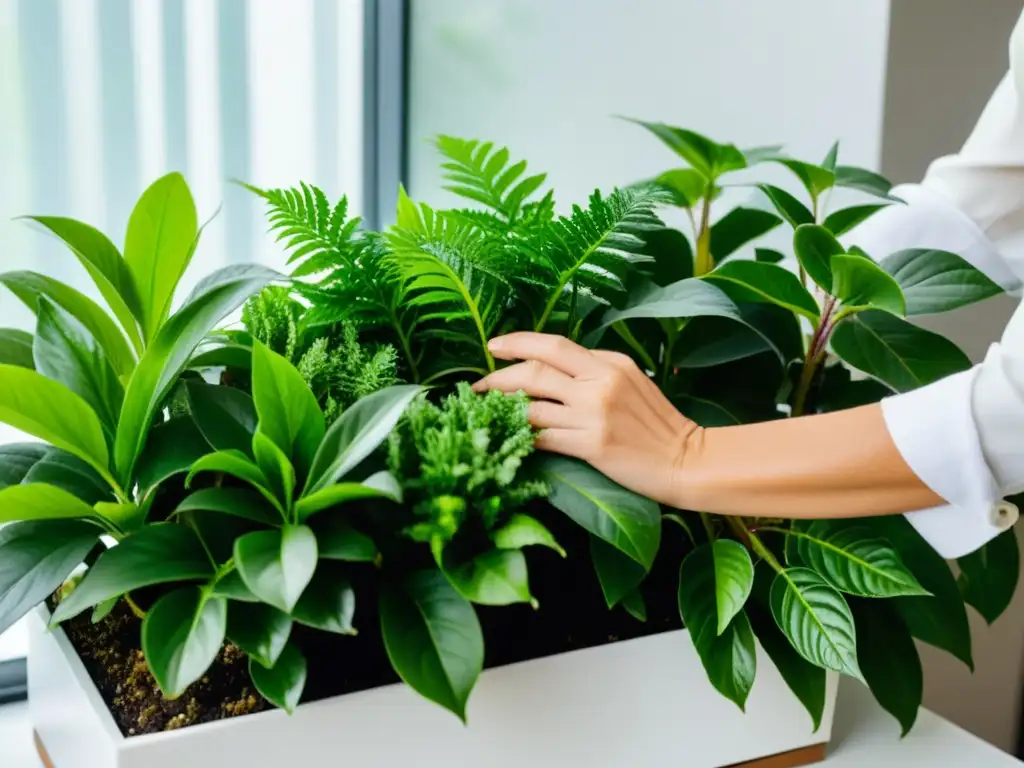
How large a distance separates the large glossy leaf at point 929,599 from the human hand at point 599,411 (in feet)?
0.76

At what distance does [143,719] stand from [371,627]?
16cm

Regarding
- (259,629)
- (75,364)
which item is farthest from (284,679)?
(75,364)

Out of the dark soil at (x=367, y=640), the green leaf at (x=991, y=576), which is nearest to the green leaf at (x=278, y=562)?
the dark soil at (x=367, y=640)

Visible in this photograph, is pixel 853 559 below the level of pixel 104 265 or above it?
below

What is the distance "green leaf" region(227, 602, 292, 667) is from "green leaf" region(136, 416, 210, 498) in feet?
0.35

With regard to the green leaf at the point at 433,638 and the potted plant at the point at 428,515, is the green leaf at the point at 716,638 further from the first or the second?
the green leaf at the point at 433,638

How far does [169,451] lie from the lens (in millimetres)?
711

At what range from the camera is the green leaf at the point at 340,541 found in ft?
2.09

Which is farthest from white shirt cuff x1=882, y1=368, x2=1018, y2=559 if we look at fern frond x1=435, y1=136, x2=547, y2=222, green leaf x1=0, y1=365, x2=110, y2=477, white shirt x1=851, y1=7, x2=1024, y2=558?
green leaf x1=0, y1=365, x2=110, y2=477

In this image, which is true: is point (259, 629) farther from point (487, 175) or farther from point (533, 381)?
point (487, 175)

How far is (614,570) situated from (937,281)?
373 mm

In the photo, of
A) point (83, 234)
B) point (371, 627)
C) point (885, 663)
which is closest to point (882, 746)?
point (885, 663)

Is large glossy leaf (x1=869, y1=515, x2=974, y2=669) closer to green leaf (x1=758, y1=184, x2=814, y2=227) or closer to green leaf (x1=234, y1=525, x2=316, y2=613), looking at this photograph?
green leaf (x1=758, y1=184, x2=814, y2=227)

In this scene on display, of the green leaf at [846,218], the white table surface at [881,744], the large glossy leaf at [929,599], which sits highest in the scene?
the green leaf at [846,218]
